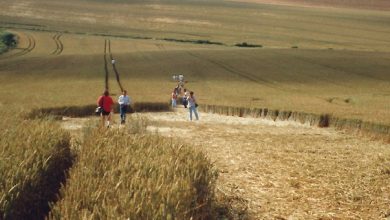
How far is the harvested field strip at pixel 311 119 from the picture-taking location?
25473 mm

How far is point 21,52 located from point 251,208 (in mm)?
70375

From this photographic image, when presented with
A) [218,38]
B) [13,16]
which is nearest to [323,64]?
[218,38]

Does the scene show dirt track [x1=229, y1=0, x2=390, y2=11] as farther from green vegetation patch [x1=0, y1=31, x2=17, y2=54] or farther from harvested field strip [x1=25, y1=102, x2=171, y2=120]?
harvested field strip [x1=25, y1=102, x2=171, y2=120]

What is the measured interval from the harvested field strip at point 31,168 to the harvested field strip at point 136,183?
0.49 meters

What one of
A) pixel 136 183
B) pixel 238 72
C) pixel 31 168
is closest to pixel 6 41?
pixel 238 72

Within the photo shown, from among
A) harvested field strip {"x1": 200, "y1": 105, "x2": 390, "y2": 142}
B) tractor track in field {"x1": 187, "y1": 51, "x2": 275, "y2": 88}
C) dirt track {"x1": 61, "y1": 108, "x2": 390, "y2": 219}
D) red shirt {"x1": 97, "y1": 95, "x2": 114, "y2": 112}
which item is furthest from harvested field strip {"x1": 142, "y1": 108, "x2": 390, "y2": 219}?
tractor track in field {"x1": 187, "y1": 51, "x2": 275, "y2": 88}

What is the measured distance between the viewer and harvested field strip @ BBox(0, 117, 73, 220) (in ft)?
24.9

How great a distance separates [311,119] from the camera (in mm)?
29469

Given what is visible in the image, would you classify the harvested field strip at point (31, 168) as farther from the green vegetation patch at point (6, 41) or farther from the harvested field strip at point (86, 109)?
the green vegetation patch at point (6, 41)

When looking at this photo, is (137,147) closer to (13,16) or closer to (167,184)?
(167,184)

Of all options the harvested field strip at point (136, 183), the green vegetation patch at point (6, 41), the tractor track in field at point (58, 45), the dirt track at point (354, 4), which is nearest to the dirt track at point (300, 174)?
the harvested field strip at point (136, 183)

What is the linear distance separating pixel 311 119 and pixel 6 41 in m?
69.2

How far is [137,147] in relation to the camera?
10.7 m

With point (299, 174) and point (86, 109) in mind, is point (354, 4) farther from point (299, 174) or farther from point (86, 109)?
point (299, 174)
